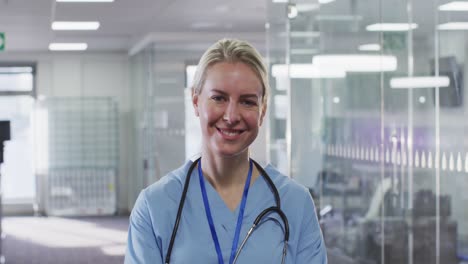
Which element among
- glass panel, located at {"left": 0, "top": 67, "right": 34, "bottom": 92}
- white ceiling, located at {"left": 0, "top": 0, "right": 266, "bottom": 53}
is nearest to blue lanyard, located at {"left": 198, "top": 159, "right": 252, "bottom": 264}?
white ceiling, located at {"left": 0, "top": 0, "right": 266, "bottom": 53}

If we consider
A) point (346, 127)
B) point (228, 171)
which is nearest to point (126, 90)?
point (346, 127)

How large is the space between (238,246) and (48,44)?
1247 cm

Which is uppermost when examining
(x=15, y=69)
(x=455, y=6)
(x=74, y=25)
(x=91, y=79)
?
(x=74, y=25)

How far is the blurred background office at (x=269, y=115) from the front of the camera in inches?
167

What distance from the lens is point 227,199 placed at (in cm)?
181

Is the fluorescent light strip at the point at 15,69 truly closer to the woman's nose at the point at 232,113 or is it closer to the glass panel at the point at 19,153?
the glass panel at the point at 19,153

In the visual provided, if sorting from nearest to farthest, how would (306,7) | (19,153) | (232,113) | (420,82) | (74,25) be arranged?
(232,113) < (420,82) < (306,7) < (74,25) < (19,153)

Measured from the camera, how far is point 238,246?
1.72 meters

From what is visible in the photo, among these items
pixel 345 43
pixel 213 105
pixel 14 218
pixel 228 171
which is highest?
pixel 345 43

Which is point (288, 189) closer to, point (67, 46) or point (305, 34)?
point (305, 34)

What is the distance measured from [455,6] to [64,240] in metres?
8.69

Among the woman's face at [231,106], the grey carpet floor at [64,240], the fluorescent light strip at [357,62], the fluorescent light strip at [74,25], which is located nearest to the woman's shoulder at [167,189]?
the woman's face at [231,106]

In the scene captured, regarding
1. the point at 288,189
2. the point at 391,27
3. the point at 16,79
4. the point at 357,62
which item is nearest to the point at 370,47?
the point at 357,62

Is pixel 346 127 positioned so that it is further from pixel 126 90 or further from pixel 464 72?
pixel 126 90
